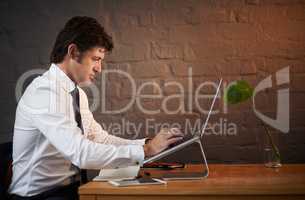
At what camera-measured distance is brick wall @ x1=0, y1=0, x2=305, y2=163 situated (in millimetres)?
2771

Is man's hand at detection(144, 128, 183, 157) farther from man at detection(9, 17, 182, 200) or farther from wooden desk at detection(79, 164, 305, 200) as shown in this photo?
wooden desk at detection(79, 164, 305, 200)

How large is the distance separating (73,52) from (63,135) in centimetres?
48

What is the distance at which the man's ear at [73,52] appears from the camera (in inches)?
86.4

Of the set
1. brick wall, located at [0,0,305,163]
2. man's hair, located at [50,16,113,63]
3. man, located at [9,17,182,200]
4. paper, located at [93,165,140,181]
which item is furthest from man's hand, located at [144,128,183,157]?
brick wall, located at [0,0,305,163]

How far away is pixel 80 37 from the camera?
2.21 meters

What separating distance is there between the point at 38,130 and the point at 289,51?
5.30 feet

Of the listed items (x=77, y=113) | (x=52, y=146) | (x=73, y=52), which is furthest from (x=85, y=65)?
(x=52, y=146)

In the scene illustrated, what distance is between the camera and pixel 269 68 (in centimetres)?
277

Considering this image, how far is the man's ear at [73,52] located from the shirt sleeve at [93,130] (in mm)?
441

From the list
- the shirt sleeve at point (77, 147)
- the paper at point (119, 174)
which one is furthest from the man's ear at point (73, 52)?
the paper at point (119, 174)

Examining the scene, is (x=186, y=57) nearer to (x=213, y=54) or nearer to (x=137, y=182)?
(x=213, y=54)

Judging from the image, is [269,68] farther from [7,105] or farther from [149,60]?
[7,105]

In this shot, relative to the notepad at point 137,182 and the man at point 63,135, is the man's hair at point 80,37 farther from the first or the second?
the notepad at point 137,182

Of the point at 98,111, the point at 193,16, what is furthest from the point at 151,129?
the point at 193,16
